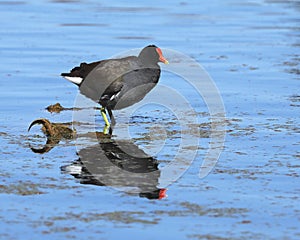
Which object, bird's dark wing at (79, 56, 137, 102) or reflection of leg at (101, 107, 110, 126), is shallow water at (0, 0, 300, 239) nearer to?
reflection of leg at (101, 107, 110, 126)

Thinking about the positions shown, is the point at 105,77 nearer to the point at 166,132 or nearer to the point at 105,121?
→ the point at 105,121

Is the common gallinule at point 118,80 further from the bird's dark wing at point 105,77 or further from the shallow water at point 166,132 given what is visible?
the shallow water at point 166,132

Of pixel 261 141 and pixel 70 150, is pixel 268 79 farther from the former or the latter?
pixel 70 150

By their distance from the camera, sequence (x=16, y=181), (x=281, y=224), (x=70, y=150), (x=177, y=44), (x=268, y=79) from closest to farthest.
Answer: (x=281, y=224) → (x=16, y=181) → (x=70, y=150) → (x=268, y=79) → (x=177, y=44)

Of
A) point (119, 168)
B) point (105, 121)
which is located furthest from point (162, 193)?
point (105, 121)

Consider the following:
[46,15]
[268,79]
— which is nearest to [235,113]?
[268,79]

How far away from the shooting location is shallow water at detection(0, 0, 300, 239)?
16.7 ft

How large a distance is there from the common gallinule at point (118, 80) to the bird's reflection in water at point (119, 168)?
0.98 m

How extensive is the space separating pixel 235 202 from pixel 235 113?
3.14 m

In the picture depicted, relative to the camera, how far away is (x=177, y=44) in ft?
42.8

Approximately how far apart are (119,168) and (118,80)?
2.07 meters

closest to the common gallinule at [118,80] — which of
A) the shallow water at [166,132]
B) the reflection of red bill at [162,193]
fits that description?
the shallow water at [166,132]

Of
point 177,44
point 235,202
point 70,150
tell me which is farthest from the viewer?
point 177,44

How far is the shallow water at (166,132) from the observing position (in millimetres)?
5078
